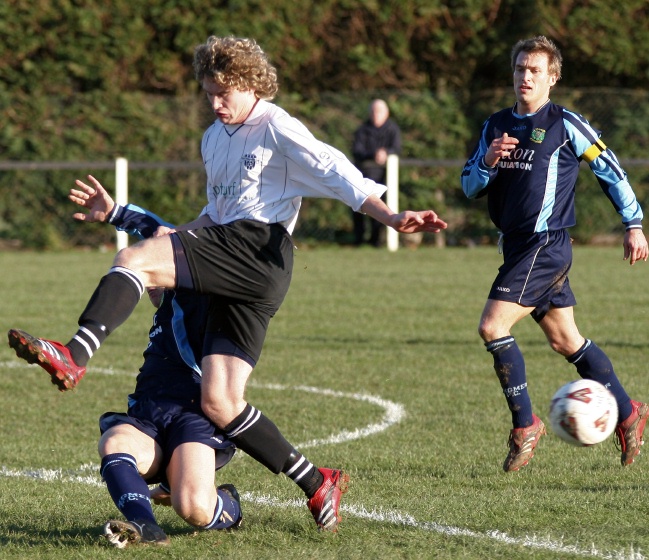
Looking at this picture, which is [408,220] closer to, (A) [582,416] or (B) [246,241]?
(B) [246,241]

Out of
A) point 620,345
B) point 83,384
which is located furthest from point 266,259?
point 620,345

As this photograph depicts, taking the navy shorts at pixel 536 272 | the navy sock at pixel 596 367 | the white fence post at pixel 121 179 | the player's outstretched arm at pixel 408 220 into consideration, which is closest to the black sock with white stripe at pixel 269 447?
the player's outstretched arm at pixel 408 220

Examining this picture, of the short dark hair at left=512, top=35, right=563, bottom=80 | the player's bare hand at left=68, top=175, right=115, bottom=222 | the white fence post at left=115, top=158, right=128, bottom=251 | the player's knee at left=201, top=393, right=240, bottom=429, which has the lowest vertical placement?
the white fence post at left=115, top=158, right=128, bottom=251

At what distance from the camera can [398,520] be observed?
14.6 feet

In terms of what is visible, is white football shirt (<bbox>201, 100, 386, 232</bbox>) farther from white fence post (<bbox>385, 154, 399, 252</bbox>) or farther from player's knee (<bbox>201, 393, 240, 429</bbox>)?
white fence post (<bbox>385, 154, 399, 252</bbox>)

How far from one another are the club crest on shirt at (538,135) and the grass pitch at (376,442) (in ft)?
5.16

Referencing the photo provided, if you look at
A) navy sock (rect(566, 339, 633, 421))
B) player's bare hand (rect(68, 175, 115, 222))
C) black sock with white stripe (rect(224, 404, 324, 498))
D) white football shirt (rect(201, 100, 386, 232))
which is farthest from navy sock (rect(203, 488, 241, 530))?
navy sock (rect(566, 339, 633, 421))

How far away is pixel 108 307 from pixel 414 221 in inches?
44.6

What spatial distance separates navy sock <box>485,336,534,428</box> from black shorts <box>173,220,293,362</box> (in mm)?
1640

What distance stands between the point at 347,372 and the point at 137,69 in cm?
1252

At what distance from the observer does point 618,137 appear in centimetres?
1875

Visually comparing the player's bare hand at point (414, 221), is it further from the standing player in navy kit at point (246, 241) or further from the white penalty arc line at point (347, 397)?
the white penalty arc line at point (347, 397)

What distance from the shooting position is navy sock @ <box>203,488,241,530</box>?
429cm

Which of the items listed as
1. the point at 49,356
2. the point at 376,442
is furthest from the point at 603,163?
the point at 49,356
